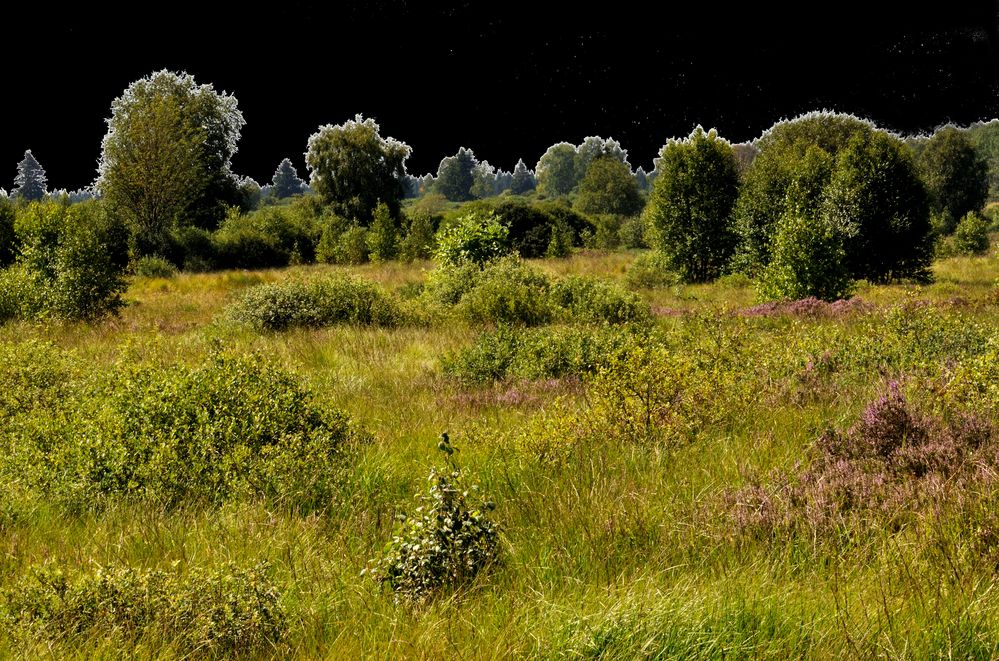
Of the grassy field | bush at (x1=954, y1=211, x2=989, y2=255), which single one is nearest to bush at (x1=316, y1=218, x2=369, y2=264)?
the grassy field

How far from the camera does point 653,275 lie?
24250 mm

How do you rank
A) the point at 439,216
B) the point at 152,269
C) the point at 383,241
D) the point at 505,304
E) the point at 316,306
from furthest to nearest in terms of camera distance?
the point at 439,216
the point at 383,241
the point at 152,269
the point at 316,306
the point at 505,304

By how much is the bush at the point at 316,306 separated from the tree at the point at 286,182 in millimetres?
141522

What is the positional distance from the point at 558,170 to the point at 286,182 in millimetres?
68129

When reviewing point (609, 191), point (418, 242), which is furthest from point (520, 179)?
point (418, 242)

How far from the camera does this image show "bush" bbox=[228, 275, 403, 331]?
1213 cm

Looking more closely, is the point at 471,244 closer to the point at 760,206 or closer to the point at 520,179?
the point at 760,206

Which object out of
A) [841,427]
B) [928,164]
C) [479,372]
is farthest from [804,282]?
[928,164]

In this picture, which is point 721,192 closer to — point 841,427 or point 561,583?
point 841,427

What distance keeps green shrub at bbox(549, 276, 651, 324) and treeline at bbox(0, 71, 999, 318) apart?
4.40 m

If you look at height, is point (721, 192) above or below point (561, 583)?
above

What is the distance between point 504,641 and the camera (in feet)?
6.58

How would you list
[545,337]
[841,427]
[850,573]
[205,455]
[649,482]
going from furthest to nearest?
[545,337]
[841,427]
[205,455]
[649,482]
[850,573]

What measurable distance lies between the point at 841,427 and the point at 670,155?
973 inches
